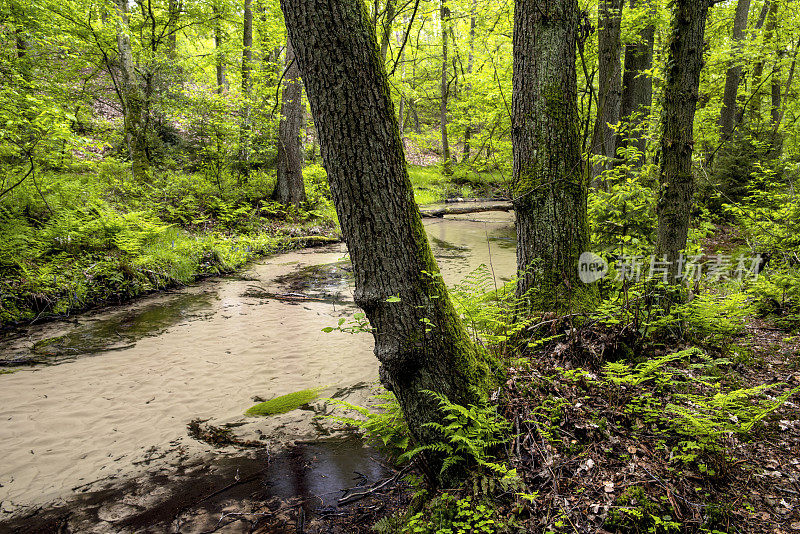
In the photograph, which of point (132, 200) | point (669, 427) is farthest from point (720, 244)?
point (132, 200)

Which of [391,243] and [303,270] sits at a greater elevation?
[391,243]

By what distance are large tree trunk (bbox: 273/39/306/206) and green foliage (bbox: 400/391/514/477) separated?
42.5ft

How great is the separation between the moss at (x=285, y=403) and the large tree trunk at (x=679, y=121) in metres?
4.25

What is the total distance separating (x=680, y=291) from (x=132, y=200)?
12613 mm

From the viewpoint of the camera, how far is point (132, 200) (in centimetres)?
1105

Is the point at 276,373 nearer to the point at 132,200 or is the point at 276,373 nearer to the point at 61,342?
the point at 61,342

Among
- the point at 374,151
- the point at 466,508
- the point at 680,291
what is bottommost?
the point at 466,508

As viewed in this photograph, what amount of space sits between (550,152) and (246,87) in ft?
48.1

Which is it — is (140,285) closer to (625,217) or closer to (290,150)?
(290,150)

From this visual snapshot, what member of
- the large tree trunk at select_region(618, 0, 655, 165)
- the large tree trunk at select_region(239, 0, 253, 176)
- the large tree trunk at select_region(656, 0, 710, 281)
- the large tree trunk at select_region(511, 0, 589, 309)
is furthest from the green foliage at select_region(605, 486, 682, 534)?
the large tree trunk at select_region(239, 0, 253, 176)

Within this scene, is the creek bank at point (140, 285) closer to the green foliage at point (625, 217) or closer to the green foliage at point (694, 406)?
the green foliage at point (694, 406)

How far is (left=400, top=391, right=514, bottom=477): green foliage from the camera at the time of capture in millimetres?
2592

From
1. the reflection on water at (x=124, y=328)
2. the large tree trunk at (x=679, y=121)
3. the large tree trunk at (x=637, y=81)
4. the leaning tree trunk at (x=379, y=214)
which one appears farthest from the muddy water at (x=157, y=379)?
the large tree trunk at (x=637, y=81)

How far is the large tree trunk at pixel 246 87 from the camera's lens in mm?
14398
